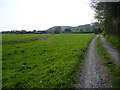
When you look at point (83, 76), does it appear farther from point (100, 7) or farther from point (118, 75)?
point (100, 7)

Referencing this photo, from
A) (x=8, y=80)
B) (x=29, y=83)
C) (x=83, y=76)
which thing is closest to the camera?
(x=29, y=83)

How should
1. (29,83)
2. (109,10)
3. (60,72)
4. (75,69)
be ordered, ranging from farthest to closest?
(109,10), (75,69), (60,72), (29,83)

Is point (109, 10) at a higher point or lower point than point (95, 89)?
higher

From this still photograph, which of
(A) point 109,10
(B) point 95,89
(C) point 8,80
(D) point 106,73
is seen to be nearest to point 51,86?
(B) point 95,89

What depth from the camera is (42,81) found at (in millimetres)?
10672

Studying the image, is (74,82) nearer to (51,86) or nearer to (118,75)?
(51,86)

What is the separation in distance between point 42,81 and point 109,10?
2745cm

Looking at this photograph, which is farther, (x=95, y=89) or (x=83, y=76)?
(x=83, y=76)

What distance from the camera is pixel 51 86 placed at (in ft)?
31.9

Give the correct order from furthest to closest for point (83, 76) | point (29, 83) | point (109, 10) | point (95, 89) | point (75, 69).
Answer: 1. point (109, 10)
2. point (75, 69)
3. point (83, 76)
4. point (29, 83)
5. point (95, 89)

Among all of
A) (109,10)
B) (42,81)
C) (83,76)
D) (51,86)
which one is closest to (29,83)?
(42,81)

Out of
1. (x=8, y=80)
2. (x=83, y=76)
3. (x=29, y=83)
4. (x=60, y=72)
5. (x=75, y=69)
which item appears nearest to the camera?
(x=29, y=83)

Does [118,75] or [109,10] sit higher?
[109,10]

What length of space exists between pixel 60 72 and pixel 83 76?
205 cm
